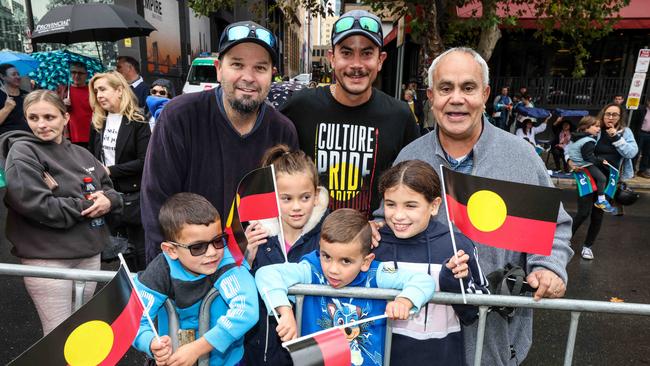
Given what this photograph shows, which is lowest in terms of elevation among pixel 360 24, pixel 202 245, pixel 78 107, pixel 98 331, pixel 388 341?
pixel 388 341

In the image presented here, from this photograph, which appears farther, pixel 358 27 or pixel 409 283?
pixel 358 27

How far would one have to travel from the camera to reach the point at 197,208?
6.33ft

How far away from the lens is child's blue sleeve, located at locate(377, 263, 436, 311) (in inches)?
67.9

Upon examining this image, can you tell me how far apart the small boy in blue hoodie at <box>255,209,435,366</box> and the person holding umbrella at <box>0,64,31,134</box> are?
5.81 m

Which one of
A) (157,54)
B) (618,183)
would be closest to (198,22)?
(157,54)

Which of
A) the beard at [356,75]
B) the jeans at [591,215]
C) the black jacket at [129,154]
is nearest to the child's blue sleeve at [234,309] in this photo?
the beard at [356,75]

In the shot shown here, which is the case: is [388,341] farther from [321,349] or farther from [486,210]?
[486,210]

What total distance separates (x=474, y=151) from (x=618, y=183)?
5.37 m

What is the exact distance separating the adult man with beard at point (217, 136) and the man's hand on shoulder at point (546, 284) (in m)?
1.51

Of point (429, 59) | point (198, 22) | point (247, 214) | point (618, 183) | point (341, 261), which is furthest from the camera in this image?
point (198, 22)

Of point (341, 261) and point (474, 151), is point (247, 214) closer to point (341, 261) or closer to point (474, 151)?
point (341, 261)

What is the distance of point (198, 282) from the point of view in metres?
1.94

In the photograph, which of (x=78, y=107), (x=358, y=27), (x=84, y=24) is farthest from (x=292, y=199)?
(x=84, y=24)

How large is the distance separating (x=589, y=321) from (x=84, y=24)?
8184 millimetres
